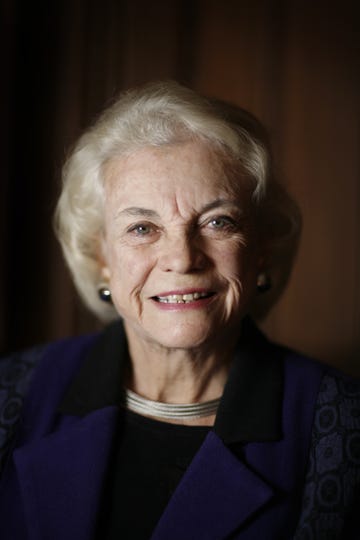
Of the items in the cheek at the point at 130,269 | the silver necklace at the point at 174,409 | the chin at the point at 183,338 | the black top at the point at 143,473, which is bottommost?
the black top at the point at 143,473

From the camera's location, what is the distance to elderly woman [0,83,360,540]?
4.67 feet

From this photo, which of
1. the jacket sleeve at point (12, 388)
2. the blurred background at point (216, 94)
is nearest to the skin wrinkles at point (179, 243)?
the jacket sleeve at point (12, 388)

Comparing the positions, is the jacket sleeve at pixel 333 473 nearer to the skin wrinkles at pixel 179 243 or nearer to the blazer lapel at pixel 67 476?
the skin wrinkles at pixel 179 243

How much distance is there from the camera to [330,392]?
1582mm

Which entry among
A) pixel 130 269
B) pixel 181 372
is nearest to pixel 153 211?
pixel 130 269

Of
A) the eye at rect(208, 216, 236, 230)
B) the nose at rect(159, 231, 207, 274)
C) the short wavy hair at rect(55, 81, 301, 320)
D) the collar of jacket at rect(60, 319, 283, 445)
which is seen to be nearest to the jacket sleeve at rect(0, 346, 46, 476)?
the collar of jacket at rect(60, 319, 283, 445)

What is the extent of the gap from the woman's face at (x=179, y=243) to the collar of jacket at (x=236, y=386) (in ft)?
0.56

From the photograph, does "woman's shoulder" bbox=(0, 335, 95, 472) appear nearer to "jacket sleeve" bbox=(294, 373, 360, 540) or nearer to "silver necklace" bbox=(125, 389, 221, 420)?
"silver necklace" bbox=(125, 389, 221, 420)

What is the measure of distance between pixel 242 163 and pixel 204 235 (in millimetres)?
233

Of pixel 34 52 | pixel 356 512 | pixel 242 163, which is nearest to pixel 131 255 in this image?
pixel 242 163

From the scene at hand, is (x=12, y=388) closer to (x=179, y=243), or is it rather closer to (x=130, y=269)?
(x=130, y=269)

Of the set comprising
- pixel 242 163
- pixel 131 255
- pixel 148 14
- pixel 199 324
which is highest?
pixel 148 14

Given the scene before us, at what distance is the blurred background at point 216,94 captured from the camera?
228cm

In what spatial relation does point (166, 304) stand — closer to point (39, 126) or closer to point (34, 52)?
point (39, 126)
